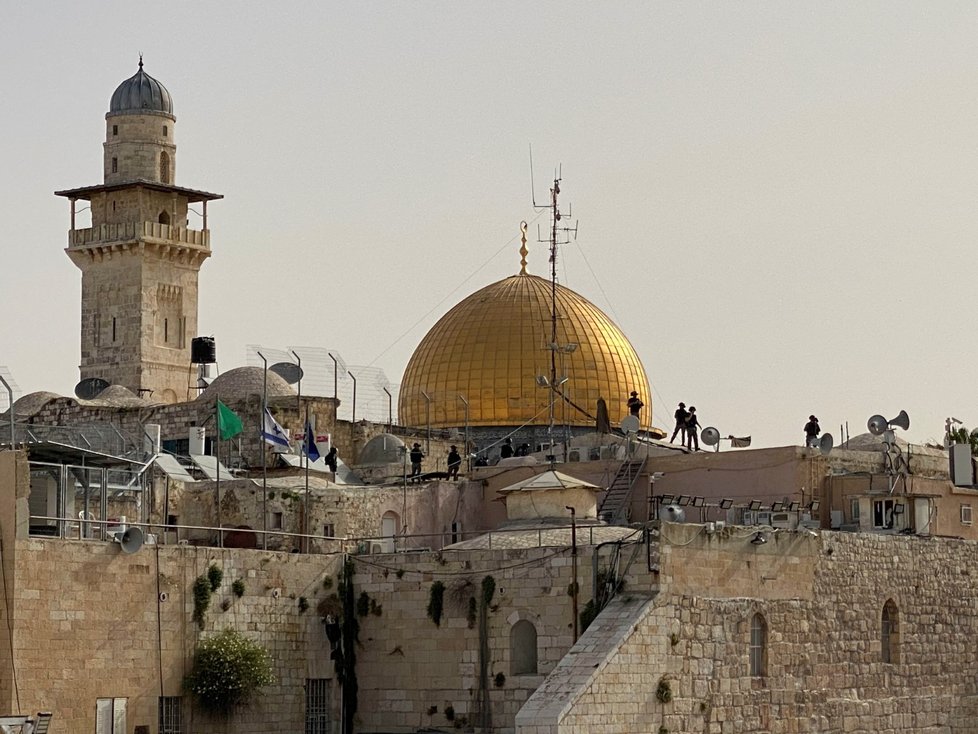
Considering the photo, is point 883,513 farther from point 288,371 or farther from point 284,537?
point 288,371

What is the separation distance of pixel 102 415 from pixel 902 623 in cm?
1996

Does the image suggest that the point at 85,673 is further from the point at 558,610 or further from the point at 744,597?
the point at 744,597

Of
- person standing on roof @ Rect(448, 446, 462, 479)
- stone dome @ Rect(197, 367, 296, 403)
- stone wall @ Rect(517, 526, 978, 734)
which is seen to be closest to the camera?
stone wall @ Rect(517, 526, 978, 734)

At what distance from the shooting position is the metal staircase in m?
38.8

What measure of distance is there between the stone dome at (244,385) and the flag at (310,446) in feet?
11.7

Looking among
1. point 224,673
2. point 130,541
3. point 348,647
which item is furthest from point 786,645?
point 130,541

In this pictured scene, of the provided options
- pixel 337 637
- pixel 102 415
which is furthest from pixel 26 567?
pixel 102 415

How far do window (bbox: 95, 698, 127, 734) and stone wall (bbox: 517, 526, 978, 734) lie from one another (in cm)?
545

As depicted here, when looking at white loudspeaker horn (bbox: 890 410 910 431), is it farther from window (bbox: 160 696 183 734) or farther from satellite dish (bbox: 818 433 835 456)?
window (bbox: 160 696 183 734)

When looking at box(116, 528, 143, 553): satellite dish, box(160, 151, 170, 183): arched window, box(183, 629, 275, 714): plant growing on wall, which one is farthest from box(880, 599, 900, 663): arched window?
box(160, 151, 170, 183): arched window

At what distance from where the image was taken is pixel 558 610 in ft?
105

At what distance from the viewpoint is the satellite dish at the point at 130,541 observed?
101 ft

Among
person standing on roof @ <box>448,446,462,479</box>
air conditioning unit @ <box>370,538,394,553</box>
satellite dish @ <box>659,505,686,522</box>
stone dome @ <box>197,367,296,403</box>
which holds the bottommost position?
air conditioning unit @ <box>370,538,394,553</box>

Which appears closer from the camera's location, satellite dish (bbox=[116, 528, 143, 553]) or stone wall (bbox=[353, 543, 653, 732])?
satellite dish (bbox=[116, 528, 143, 553])
